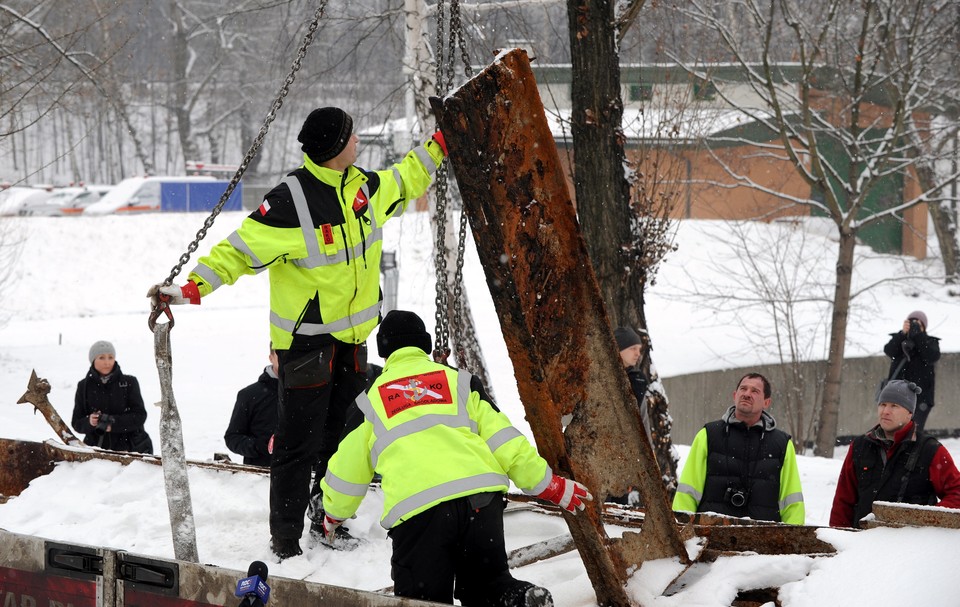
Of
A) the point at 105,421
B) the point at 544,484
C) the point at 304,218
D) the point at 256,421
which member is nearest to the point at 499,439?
the point at 544,484

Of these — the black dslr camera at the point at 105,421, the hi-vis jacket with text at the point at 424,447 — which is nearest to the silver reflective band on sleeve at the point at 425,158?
the hi-vis jacket with text at the point at 424,447

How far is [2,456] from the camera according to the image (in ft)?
19.4

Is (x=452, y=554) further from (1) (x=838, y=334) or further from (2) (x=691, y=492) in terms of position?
(1) (x=838, y=334)

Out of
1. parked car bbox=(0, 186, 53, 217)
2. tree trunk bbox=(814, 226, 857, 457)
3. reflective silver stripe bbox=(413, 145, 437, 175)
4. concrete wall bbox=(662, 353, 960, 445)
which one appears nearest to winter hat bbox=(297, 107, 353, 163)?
reflective silver stripe bbox=(413, 145, 437, 175)

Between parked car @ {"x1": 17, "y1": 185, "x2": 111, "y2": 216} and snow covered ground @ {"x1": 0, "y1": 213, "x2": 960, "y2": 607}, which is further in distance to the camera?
parked car @ {"x1": 17, "y1": 185, "x2": 111, "y2": 216}

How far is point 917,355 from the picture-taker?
1068 cm

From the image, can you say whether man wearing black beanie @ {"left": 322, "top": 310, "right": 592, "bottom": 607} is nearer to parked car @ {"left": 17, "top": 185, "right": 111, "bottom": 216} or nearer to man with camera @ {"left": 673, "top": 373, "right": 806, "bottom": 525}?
man with camera @ {"left": 673, "top": 373, "right": 806, "bottom": 525}

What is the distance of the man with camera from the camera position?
530 cm

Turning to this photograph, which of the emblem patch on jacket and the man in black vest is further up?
the emblem patch on jacket

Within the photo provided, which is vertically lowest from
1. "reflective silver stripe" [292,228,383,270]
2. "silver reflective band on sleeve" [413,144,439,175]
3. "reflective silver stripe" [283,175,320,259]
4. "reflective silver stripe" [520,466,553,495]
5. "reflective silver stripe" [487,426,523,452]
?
"reflective silver stripe" [520,466,553,495]

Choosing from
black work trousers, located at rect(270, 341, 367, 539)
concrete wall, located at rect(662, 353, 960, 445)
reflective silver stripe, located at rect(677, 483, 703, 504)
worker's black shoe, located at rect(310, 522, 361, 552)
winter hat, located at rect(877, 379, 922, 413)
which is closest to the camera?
black work trousers, located at rect(270, 341, 367, 539)

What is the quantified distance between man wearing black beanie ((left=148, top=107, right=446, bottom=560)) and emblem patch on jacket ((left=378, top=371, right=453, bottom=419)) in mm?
1006

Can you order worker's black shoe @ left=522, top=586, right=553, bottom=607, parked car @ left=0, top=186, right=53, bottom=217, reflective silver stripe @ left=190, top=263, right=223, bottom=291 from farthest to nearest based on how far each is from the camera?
parked car @ left=0, top=186, right=53, bottom=217 < reflective silver stripe @ left=190, top=263, right=223, bottom=291 < worker's black shoe @ left=522, top=586, right=553, bottom=607

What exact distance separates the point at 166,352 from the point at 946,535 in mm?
3046
